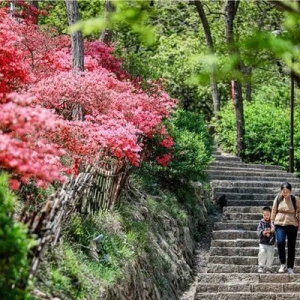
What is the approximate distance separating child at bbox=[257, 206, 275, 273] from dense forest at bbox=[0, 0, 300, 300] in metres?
1.38

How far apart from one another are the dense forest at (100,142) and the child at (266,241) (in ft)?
4.54

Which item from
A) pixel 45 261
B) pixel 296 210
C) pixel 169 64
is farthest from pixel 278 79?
pixel 45 261

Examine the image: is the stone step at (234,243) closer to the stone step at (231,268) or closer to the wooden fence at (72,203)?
the stone step at (231,268)

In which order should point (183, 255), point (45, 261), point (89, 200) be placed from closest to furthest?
point (45, 261)
point (89, 200)
point (183, 255)

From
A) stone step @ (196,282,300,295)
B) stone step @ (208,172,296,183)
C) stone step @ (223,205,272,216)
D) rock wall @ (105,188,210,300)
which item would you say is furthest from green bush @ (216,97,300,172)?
stone step @ (196,282,300,295)

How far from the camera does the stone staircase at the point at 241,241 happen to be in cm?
1328

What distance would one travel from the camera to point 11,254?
20.6 ft

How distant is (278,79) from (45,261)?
3036 centimetres

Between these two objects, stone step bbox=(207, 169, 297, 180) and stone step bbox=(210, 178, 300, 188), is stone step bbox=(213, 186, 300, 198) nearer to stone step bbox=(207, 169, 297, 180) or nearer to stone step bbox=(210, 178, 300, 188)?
stone step bbox=(210, 178, 300, 188)

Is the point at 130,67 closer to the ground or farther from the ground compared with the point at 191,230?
farther from the ground

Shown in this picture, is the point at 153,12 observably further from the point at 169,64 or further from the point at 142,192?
the point at 169,64

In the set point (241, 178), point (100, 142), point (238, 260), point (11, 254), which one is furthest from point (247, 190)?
point (11, 254)

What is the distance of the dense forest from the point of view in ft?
12.3

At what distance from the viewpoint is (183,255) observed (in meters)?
15.6
